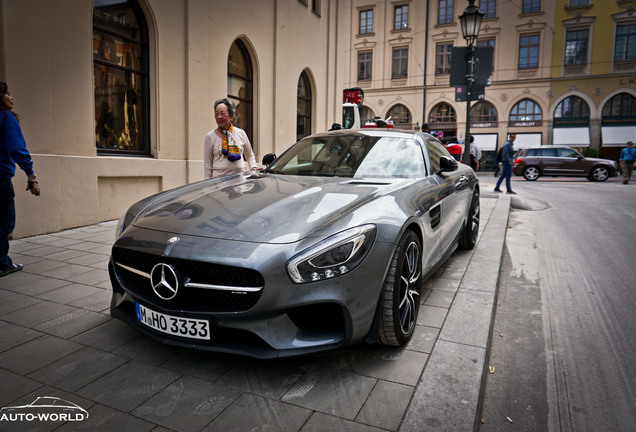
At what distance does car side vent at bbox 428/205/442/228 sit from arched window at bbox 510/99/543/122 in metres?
33.1

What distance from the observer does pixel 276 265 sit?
2.21 m

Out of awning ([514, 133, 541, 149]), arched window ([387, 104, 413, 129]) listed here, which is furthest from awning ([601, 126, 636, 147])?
arched window ([387, 104, 413, 129])

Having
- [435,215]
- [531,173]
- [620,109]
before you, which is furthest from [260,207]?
[620,109]

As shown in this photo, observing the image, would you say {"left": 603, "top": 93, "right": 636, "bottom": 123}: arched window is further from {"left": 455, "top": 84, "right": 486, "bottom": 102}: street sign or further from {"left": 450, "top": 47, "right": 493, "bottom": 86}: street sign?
{"left": 455, "top": 84, "right": 486, "bottom": 102}: street sign

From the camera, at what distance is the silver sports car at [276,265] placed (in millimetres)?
2229

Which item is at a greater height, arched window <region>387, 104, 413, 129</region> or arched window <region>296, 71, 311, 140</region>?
arched window <region>387, 104, 413, 129</region>

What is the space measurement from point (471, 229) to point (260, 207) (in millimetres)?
3479

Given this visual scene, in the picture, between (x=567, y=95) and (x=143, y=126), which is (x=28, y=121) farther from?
(x=567, y=95)

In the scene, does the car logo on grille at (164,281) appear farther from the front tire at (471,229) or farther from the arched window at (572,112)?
the arched window at (572,112)

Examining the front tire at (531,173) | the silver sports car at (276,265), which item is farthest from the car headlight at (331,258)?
the front tire at (531,173)

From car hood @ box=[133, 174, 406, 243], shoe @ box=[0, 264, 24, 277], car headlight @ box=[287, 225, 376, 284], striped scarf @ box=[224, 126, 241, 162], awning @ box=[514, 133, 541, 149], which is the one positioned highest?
awning @ box=[514, 133, 541, 149]

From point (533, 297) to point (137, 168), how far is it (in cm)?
639

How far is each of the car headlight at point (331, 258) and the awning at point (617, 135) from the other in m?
35.4

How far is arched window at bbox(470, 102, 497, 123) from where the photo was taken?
33.7m
